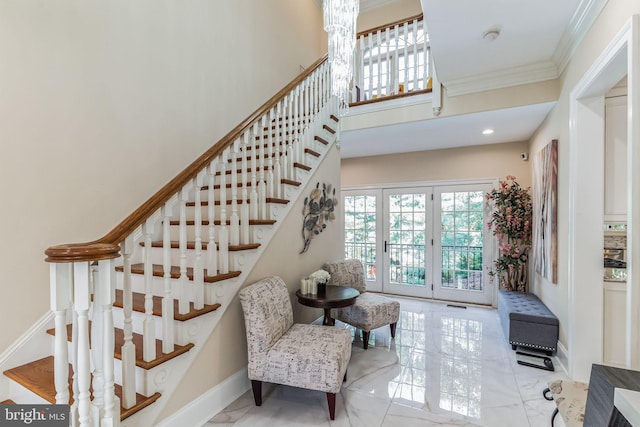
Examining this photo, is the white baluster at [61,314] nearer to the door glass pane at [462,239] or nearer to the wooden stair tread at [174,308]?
the wooden stair tread at [174,308]

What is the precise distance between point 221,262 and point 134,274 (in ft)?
2.40

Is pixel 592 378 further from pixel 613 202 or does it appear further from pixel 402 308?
pixel 402 308

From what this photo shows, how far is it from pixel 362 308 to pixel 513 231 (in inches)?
103

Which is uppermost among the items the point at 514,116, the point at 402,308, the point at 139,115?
the point at 514,116

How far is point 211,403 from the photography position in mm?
2105

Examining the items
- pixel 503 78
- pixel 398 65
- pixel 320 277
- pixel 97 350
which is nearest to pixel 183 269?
pixel 97 350

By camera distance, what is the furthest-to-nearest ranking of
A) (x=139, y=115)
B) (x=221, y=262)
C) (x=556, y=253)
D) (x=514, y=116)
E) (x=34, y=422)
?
1. (x=514, y=116)
2. (x=556, y=253)
3. (x=139, y=115)
4. (x=221, y=262)
5. (x=34, y=422)

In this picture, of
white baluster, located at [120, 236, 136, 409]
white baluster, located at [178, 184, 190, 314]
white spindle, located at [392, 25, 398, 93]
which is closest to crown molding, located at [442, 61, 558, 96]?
white spindle, located at [392, 25, 398, 93]

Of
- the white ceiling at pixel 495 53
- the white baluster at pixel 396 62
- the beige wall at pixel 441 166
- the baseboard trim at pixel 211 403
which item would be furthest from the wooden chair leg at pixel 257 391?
the beige wall at pixel 441 166

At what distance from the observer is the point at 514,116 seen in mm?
3588

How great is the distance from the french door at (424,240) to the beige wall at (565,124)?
4.22 feet

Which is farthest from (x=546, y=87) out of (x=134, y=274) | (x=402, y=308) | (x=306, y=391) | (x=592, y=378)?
(x=134, y=274)

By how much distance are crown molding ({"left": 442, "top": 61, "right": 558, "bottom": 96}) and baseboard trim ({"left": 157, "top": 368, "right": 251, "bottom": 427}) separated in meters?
3.69

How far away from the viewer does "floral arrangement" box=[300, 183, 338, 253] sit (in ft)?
10.9
